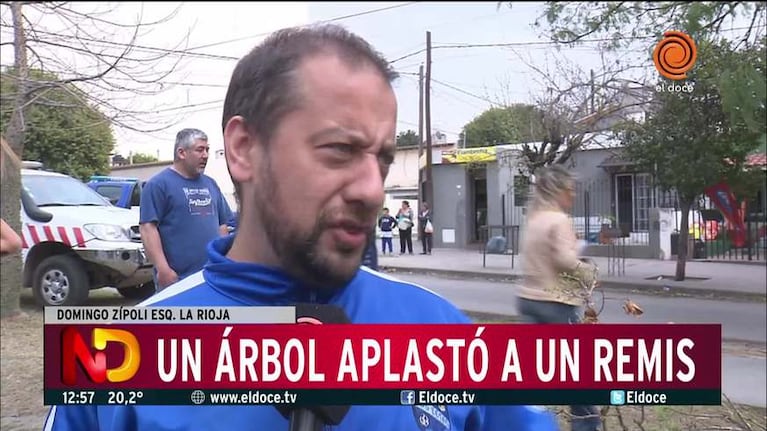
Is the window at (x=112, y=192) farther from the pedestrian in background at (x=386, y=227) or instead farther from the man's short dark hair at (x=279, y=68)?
the man's short dark hair at (x=279, y=68)

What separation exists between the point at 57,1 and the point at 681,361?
139 inches

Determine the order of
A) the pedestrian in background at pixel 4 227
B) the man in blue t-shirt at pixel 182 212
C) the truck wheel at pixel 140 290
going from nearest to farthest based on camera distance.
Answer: the man in blue t-shirt at pixel 182 212
the pedestrian in background at pixel 4 227
the truck wheel at pixel 140 290

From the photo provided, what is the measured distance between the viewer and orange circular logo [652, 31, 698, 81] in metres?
2.01

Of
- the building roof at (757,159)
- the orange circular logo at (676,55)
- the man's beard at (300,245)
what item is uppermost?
the orange circular logo at (676,55)

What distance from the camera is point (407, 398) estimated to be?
1.39 m

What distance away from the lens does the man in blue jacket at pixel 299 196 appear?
1291 mm

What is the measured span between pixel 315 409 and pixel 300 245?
0.29 metres

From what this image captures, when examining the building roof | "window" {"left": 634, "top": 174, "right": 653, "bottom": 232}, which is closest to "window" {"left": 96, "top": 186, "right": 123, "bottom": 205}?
"window" {"left": 634, "top": 174, "right": 653, "bottom": 232}

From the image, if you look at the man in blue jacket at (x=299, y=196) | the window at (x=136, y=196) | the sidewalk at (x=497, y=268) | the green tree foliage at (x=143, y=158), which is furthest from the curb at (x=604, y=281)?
the window at (x=136, y=196)

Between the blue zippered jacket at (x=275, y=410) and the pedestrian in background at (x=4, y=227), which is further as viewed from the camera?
the pedestrian in background at (x=4, y=227)

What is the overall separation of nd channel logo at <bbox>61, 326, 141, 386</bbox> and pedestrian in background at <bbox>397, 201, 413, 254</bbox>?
690mm

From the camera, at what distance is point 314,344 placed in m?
1.39

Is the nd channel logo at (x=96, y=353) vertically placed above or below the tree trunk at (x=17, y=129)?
below

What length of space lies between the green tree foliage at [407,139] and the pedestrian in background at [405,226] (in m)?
0.15
